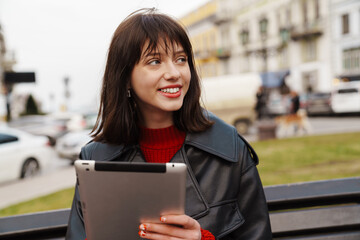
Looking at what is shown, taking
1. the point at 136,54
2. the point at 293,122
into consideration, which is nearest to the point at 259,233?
the point at 136,54

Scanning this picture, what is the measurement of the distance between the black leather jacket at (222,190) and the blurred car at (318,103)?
1879 cm

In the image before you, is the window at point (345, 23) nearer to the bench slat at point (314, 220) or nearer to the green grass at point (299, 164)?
the green grass at point (299, 164)

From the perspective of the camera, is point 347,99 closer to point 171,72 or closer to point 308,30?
point 308,30

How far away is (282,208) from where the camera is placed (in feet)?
6.40

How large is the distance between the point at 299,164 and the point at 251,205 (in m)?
5.59

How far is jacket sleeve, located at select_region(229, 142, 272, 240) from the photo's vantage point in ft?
5.40

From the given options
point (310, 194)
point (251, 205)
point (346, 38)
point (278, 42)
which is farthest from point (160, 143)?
point (278, 42)

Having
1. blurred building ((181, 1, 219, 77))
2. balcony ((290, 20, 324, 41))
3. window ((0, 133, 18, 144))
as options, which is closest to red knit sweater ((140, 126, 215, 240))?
window ((0, 133, 18, 144))

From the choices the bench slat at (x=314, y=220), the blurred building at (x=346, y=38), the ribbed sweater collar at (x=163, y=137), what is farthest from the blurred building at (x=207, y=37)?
the ribbed sweater collar at (x=163, y=137)

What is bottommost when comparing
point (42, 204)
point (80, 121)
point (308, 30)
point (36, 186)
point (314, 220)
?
point (36, 186)

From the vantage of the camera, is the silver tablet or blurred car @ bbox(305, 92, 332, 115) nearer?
the silver tablet

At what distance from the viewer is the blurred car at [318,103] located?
1927 centimetres

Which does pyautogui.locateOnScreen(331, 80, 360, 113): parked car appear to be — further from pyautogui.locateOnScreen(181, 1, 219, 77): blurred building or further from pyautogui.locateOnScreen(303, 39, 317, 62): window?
pyautogui.locateOnScreen(181, 1, 219, 77): blurred building

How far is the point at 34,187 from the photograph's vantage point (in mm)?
8016
